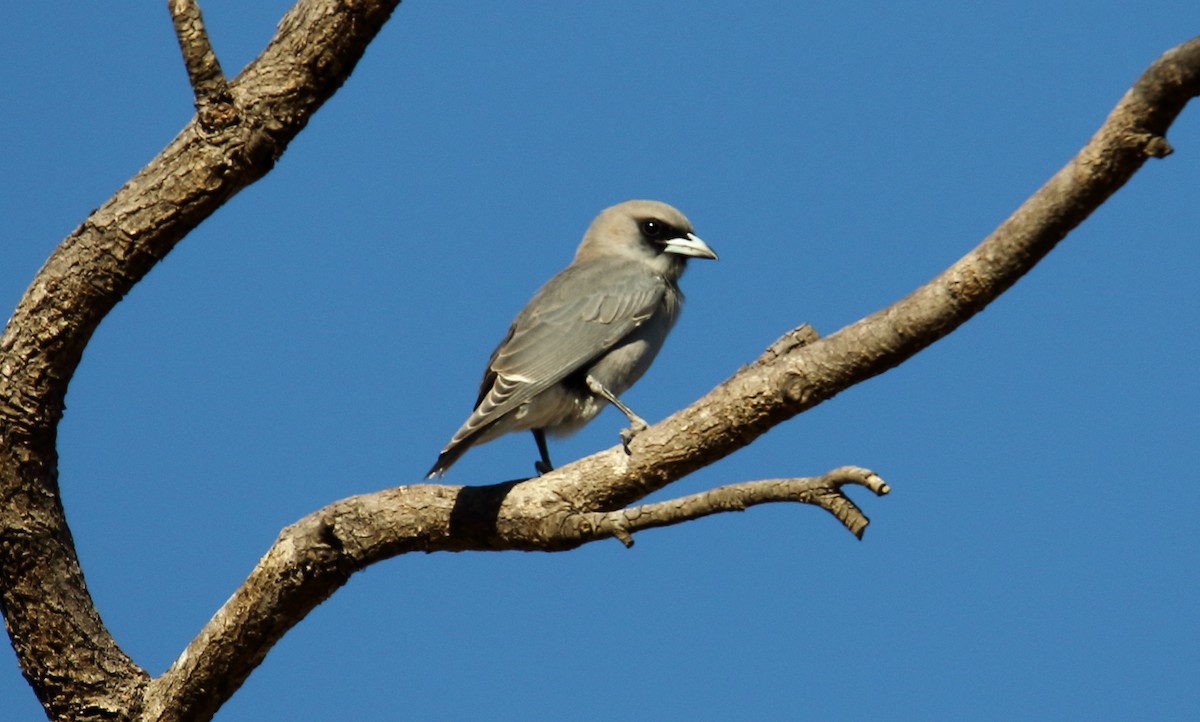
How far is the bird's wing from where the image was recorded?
20.3ft

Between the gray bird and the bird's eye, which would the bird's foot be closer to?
the gray bird

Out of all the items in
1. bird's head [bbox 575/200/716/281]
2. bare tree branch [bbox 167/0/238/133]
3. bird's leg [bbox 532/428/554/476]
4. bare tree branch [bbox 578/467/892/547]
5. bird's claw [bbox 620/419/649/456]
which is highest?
bird's head [bbox 575/200/716/281]

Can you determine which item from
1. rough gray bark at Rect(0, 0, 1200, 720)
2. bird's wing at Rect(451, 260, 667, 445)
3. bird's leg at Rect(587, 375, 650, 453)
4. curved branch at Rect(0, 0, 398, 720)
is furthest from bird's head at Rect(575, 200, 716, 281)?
curved branch at Rect(0, 0, 398, 720)

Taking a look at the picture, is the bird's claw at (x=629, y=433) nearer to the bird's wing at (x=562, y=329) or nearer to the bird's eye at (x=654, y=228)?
the bird's wing at (x=562, y=329)

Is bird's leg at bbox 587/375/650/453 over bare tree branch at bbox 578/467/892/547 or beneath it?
over

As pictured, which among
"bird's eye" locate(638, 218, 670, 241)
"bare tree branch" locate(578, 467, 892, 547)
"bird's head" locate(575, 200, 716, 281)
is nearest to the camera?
"bare tree branch" locate(578, 467, 892, 547)

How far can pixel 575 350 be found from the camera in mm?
6418

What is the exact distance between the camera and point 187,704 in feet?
17.6

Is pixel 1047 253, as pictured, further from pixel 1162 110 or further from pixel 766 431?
pixel 766 431

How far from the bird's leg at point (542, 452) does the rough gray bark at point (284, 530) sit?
48.2 inches

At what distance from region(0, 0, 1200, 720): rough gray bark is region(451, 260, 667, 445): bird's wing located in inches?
30.4

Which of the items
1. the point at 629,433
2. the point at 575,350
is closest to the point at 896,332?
the point at 629,433

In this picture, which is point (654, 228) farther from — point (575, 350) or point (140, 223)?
point (140, 223)

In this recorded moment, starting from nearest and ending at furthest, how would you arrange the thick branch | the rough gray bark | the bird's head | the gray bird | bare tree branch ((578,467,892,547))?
the thick branch → bare tree branch ((578,467,892,547)) → the rough gray bark → the gray bird → the bird's head
